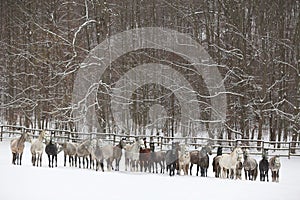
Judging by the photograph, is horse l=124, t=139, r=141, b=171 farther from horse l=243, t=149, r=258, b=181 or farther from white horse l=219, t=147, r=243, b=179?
horse l=243, t=149, r=258, b=181

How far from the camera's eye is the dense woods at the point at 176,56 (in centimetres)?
2473

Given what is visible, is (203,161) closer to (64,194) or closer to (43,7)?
(64,194)

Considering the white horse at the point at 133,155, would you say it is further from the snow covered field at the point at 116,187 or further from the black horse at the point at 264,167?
the black horse at the point at 264,167

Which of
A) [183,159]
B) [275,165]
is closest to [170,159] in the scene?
[183,159]

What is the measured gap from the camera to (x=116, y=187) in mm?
11836

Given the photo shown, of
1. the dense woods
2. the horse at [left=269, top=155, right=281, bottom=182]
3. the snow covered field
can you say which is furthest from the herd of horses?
the dense woods

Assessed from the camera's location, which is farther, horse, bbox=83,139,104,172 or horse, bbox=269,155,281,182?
horse, bbox=83,139,104,172

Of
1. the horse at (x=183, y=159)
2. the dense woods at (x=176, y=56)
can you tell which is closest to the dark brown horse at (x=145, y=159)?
the horse at (x=183, y=159)

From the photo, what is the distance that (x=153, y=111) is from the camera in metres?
30.4

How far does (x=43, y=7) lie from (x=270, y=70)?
56.5 feet

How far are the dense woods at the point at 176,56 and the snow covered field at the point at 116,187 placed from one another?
417 inches

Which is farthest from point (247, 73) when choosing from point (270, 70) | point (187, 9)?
point (187, 9)

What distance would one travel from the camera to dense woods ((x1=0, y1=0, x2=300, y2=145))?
24734mm

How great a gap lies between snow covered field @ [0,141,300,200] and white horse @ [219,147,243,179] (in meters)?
1.46
